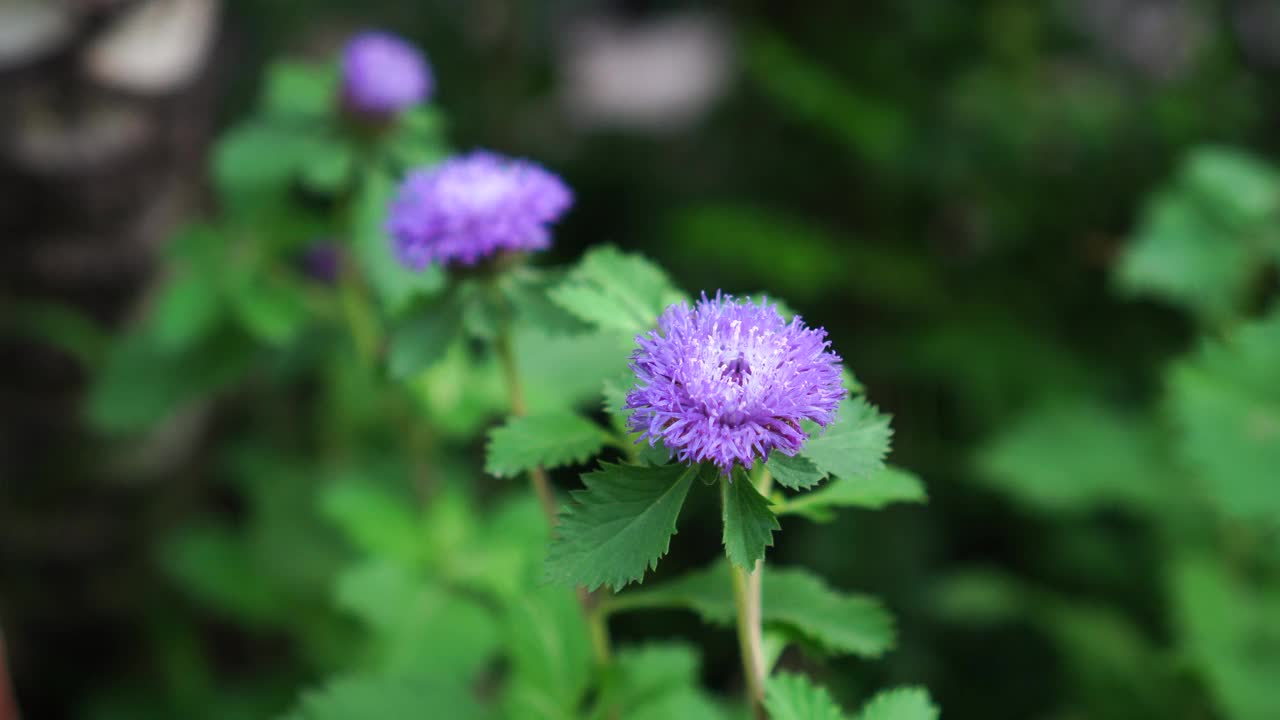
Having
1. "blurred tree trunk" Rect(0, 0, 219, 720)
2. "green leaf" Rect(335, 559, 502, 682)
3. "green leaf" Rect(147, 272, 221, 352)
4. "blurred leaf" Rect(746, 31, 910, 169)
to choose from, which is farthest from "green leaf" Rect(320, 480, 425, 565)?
"blurred leaf" Rect(746, 31, 910, 169)

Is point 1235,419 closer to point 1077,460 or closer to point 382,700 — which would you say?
point 1077,460

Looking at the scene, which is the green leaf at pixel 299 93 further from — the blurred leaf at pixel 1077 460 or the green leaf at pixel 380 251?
the blurred leaf at pixel 1077 460

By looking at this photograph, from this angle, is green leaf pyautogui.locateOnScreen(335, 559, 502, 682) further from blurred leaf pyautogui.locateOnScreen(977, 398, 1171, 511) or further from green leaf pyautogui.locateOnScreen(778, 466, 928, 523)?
blurred leaf pyautogui.locateOnScreen(977, 398, 1171, 511)

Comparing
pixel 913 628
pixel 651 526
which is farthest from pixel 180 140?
pixel 913 628

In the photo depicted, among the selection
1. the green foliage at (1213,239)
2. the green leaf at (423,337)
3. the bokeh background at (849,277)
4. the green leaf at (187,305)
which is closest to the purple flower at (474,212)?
the green leaf at (423,337)

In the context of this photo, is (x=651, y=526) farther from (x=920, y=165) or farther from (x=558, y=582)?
(x=920, y=165)
